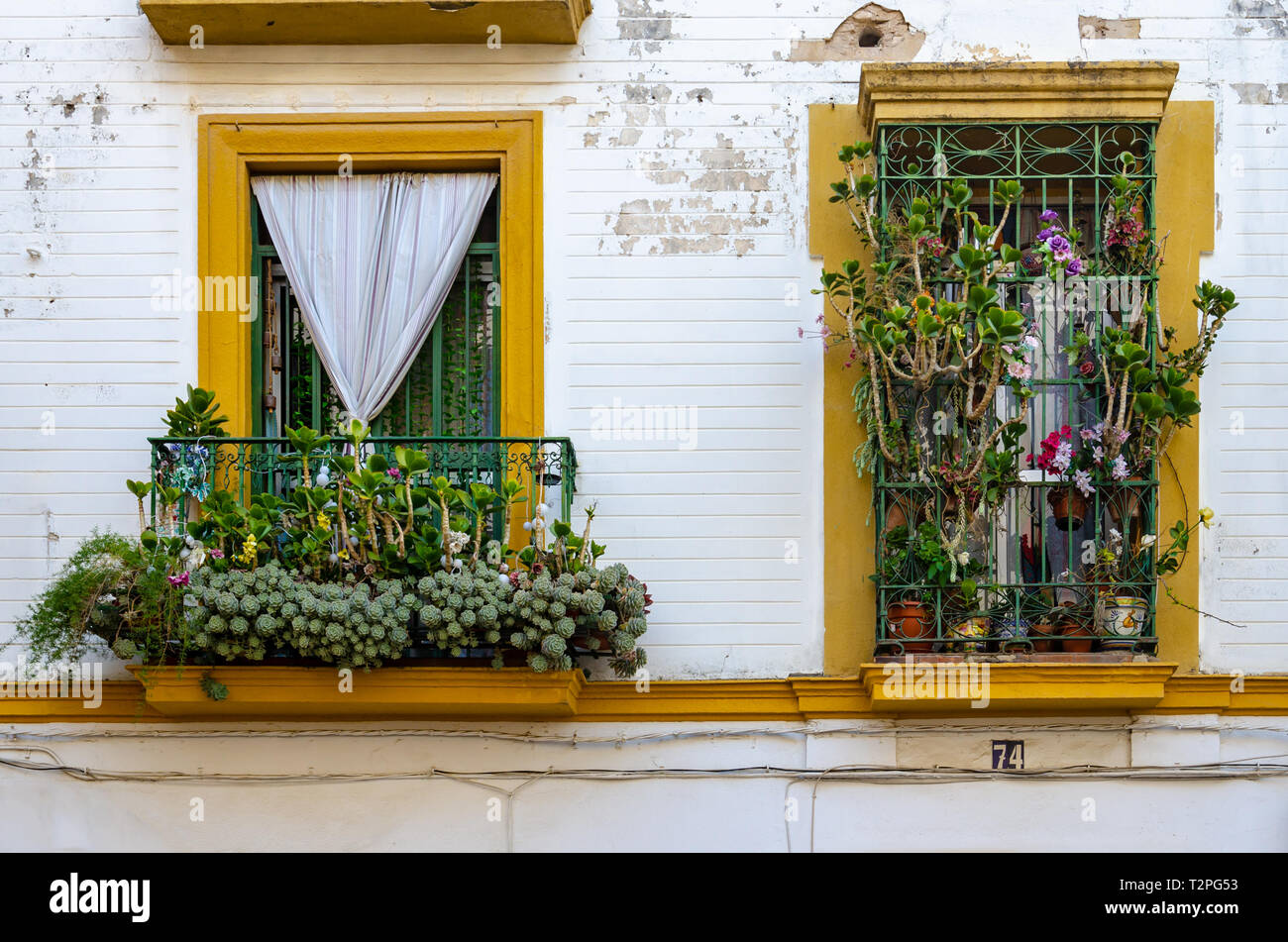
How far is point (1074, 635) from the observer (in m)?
8.16

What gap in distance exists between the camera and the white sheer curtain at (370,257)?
8.76 m

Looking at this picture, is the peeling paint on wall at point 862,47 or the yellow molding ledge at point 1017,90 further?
the peeling paint on wall at point 862,47

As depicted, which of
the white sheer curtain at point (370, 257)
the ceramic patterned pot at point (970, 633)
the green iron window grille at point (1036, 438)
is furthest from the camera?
the white sheer curtain at point (370, 257)

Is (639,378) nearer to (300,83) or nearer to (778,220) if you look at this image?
(778,220)

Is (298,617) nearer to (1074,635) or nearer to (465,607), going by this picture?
(465,607)

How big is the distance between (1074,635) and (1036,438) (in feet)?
3.63

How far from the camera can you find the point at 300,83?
29.1 feet

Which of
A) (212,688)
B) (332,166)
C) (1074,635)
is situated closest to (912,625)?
(1074,635)

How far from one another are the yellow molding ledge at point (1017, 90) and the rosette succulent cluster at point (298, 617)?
11.7ft

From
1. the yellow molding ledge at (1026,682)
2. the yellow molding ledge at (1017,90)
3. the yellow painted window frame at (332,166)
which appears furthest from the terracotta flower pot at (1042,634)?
the yellow painted window frame at (332,166)

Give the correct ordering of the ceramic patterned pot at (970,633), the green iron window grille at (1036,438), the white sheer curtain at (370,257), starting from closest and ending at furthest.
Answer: the ceramic patterned pot at (970,633) → the green iron window grille at (1036,438) → the white sheer curtain at (370,257)

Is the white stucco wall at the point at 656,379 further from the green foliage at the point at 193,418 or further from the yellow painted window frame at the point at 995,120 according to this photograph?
the green foliage at the point at 193,418

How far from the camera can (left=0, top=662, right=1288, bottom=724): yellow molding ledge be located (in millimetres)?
7879

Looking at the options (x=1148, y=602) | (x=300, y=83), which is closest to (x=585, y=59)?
(x=300, y=83)
